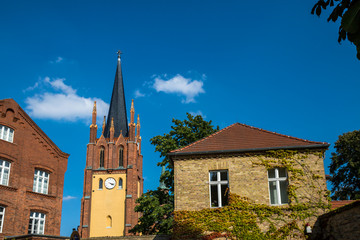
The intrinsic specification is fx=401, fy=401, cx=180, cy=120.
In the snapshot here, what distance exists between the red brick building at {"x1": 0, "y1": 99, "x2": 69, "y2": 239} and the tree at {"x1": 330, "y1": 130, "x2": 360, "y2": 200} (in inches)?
881

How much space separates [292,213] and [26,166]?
727 inches

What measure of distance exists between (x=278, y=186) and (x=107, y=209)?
45381 millimetres

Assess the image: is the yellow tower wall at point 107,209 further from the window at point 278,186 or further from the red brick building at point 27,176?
the window at point 278,186

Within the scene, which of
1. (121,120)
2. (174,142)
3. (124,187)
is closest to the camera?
(174,142)

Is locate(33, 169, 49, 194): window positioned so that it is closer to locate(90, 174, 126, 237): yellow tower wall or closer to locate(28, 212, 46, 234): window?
locate(28, 212, 46, 234): window

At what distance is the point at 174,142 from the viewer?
32531 millimetres

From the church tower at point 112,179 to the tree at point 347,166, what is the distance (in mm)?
32373

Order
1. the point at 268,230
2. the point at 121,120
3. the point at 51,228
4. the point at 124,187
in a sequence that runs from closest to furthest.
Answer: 1. the point at 268,230
2. the point at 51,228
3. the point at 124,187
4. the point at 121,120

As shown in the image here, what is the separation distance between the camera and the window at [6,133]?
26911mm

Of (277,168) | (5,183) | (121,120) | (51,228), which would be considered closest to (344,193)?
(277,168)

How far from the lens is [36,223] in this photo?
1081 inches

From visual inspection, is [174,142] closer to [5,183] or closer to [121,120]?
[5,183]

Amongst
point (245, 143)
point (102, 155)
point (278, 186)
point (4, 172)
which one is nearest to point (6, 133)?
point (4, 172)

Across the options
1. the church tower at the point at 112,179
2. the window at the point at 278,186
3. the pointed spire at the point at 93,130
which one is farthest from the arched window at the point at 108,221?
the window at the point at 278,186
